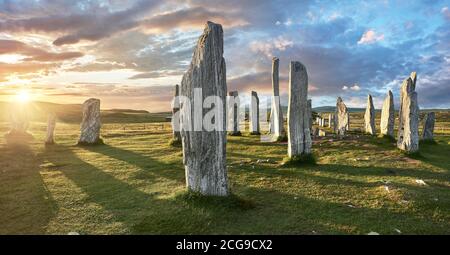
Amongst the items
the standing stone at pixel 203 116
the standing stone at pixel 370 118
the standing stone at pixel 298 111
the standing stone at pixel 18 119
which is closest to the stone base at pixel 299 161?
the standing stone at pixel 298 111

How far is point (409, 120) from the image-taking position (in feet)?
67.5

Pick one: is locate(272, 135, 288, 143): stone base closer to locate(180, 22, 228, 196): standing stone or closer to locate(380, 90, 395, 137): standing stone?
locate(380, 90, 395, 137): standing stone

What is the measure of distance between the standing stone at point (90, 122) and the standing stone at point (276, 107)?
1541cm

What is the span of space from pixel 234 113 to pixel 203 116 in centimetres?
2366

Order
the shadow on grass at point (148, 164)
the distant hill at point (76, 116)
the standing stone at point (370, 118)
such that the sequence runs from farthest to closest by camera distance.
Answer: the distant hill at point (76, 116) < the standing stone at point (370, 118) < the shadow on grass at point (148, 164)

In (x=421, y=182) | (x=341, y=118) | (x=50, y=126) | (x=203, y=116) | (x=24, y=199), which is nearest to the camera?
(x=203, y=116)

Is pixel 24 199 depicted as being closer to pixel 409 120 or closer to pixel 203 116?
pixel 203 116

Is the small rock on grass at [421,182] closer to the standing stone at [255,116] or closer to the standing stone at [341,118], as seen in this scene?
the standing stone at [341,118]

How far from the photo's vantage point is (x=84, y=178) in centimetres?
1695

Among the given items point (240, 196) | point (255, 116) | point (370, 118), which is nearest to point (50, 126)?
point (255, 116)

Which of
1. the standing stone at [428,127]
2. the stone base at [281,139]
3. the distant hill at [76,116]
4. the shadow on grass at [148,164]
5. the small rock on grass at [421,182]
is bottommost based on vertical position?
the small rock on grass at [421,182]

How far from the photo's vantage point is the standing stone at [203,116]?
37.0 feet
